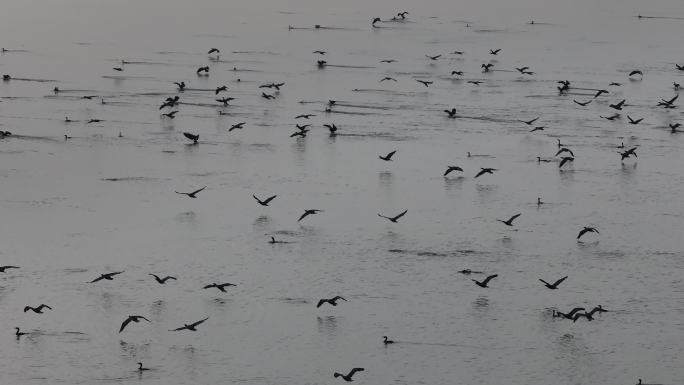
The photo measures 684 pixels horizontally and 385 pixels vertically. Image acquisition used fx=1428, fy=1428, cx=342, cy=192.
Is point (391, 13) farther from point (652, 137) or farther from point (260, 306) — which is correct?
point (260, 306)

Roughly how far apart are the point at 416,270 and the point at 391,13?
154 feet

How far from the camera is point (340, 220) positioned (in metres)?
34.1

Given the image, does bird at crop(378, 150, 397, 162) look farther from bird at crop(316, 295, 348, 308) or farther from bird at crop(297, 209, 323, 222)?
bird at crop(316, 295, 348, 308)

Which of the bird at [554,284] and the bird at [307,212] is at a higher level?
the bird at [307,212]

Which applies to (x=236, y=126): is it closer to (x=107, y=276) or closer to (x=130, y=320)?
(x=107, y=276)

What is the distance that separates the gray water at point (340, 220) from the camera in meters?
25.7

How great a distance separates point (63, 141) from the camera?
42.1 meters

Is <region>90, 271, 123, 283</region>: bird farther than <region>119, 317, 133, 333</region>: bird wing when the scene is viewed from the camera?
Yes

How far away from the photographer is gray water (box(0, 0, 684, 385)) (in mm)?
25672

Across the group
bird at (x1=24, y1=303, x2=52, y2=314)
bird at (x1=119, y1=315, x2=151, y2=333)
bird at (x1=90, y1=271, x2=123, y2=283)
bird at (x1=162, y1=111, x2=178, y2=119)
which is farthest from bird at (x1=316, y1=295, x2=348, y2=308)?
bird at (x1=162, y1=111, x2=178, y2=119)

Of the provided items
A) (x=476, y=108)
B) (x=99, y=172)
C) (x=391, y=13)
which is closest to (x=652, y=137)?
(x=476, y=108)

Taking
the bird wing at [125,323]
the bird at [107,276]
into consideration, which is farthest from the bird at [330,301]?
the bird at [107,276]

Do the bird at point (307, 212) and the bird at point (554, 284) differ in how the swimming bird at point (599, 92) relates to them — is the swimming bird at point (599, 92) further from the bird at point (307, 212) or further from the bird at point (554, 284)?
the bird at point (554, 284)

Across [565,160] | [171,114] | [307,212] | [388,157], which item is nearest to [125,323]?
[307,212]
